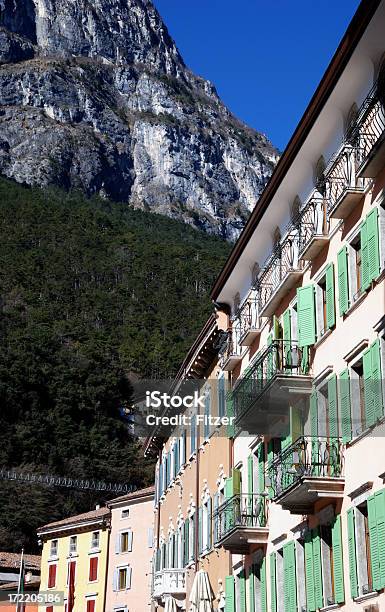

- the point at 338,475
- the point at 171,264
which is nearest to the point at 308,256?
the point at 338,475

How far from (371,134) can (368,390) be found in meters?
4.65

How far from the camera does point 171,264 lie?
16488cm

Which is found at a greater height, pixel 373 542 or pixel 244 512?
pixel 244 512

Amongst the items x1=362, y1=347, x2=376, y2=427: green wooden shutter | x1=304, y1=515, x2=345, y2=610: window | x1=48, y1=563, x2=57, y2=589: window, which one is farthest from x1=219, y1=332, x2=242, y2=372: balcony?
x1=48, y1=563, x2=57, y2=589: window

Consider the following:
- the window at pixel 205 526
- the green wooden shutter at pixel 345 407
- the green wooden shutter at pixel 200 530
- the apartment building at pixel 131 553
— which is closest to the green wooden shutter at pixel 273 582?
the green wooden shutter at pixel 345 407

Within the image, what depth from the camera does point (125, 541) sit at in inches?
2234

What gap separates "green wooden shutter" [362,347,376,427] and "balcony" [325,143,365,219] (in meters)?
2.93

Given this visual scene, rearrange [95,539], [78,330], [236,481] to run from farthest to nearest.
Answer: [78,330], [95,539], [236,481]

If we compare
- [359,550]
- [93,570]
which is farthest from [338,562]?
[93,570]

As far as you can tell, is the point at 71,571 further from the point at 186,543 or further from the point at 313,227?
the point at 313,227

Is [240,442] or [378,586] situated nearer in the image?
[378,586]

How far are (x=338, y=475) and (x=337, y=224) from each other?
16.3 feet

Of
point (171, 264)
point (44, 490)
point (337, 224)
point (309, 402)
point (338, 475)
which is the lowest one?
point (338, 475)

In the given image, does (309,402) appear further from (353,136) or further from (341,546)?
(353,136)
